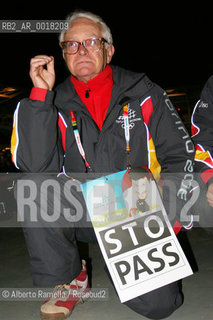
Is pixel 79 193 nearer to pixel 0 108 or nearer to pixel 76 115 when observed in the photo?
pixel 76 115

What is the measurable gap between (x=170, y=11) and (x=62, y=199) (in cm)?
588

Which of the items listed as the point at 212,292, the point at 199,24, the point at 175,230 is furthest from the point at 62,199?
the point at 199,24

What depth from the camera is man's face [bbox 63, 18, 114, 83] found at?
71.2 inches

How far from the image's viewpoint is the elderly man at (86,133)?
1576 mm

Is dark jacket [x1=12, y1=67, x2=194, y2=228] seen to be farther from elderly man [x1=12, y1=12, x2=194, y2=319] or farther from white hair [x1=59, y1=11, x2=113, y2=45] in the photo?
white hair [x1=59, y1=11, x2=113, y2=45]

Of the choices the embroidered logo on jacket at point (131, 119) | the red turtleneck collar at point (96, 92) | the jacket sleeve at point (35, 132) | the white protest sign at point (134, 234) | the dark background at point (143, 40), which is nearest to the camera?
the white protest sign at point (134, 234)

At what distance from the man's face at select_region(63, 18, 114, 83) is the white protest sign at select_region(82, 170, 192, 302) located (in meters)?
0.55

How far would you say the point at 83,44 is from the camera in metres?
1.81

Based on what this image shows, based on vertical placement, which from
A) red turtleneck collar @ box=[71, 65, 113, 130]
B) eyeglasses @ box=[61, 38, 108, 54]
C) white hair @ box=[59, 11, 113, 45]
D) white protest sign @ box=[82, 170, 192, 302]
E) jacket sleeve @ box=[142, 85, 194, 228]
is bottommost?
white protest sign @ box=[82, 170, 192, 302]

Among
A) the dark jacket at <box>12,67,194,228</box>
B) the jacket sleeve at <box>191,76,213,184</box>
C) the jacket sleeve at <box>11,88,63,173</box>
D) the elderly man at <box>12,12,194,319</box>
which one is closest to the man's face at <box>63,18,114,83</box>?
the elderly man at <box>12,12,194,319</box>

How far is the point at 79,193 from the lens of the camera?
67.7 inches

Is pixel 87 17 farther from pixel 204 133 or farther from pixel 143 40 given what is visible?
pixel 143 40

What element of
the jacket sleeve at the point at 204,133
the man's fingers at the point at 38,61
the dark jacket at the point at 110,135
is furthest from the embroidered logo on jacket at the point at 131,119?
the man's fingers at the point at 38,61

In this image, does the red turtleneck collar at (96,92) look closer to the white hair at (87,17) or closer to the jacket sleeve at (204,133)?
the white hair at (87,17)
